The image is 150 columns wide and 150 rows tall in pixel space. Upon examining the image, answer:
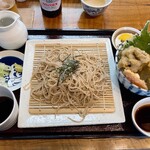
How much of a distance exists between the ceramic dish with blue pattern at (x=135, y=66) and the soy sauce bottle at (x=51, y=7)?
1.60ft

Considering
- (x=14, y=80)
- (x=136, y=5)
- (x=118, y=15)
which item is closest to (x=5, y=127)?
(x=14, y=80)

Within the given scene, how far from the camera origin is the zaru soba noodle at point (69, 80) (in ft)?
3.46

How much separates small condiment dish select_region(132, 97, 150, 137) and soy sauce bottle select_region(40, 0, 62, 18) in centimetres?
73

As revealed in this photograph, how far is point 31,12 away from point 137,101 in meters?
0.86

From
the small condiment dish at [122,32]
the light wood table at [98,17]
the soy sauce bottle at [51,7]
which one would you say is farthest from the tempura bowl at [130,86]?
the soy sauce bottle at [51,7]

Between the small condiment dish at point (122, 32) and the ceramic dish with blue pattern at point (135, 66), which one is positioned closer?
the ceramic dish with blue pattern at point (135, 66)

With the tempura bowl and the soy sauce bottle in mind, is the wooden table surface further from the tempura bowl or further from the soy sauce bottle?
the tempura bowl

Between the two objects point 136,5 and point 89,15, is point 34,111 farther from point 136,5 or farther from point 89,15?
point 136,5

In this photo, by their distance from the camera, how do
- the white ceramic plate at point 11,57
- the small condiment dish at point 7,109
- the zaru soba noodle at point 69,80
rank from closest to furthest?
Result: the small condiment dish at point 7,109, the zaru soba noodle at point 69,80, the white ceramic plate at point 11,57

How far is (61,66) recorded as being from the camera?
1.12 m

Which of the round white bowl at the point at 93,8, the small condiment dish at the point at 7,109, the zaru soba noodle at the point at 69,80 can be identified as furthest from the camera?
the round white bowl at the point at 93,8

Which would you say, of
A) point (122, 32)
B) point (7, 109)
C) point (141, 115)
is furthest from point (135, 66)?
point (7, 109)

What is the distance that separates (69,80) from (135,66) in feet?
1.04

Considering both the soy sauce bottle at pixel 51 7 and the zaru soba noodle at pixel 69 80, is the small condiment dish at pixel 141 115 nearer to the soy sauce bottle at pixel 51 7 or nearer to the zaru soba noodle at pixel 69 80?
the zaru soba noodle at pixel 69 80
